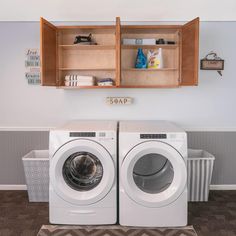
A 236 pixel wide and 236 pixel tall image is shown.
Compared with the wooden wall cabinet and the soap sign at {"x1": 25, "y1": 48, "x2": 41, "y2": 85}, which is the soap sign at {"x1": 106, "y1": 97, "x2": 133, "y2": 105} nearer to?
the wooden wall cabinet

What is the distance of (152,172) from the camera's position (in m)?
2.57

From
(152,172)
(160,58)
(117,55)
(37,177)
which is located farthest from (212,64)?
(37,177)

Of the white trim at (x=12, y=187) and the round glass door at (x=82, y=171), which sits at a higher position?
the round glass door at (x=82, y=171)

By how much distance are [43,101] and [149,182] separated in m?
1.52

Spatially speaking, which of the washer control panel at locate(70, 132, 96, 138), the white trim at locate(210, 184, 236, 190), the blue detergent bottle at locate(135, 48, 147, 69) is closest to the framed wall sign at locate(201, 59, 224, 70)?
the blue detergent bottle at locate(135, 48, 147, 69)

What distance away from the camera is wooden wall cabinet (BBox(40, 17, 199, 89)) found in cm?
271

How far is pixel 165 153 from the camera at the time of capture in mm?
2242

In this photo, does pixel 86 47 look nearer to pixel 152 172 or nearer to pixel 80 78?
pixel 80 78

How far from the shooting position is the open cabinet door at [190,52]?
2452 mm

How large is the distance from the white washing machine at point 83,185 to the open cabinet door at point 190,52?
36.3 inches

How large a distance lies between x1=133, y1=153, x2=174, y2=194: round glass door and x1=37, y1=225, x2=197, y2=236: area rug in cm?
37

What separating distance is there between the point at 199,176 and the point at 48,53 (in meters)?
1.99
